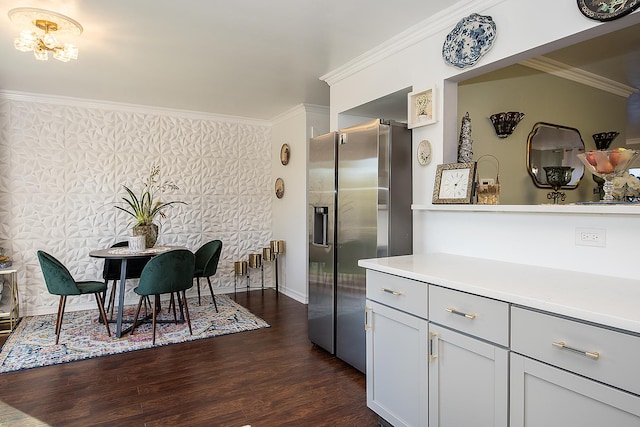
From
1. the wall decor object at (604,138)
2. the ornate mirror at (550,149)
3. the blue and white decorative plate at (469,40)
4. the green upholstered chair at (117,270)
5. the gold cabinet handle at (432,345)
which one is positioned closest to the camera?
the gold cabinet handle at (432,345)

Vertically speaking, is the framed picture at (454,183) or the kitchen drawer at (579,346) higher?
the framed picture at (454,183)

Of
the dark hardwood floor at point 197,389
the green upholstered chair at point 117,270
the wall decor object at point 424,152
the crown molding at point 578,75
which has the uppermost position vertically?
the crown molding at point 578,75

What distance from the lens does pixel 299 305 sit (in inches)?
194

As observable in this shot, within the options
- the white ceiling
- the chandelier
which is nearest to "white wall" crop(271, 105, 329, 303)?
the white ceiling

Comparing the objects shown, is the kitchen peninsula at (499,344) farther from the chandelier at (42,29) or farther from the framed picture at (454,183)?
the chandelier at (42,29)

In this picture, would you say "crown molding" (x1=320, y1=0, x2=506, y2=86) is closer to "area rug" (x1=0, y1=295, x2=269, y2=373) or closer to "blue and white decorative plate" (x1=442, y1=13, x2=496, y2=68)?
"blue and white decorative plate" (x1=442, y1=13, x2=496, y2=68)

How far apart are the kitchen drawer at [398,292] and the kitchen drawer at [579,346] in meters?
0.50

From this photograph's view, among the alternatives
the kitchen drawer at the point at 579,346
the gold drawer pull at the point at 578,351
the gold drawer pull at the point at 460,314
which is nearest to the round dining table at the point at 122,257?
the gold drawer pull at the point at 460,314

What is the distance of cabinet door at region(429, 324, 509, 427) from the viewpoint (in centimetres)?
152

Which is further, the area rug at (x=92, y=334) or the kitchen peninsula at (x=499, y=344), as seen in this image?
the area rug at (x=92, y=334)

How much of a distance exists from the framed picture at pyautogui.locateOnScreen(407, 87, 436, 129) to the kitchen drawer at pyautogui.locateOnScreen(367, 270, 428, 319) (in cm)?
119

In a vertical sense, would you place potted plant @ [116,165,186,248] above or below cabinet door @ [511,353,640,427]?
above

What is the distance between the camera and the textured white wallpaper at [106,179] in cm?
444

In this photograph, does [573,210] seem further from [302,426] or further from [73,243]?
[73,243]
